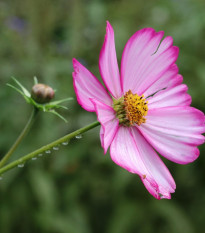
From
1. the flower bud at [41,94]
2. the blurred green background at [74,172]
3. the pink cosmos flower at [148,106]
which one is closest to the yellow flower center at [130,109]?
the pink cosmos flower at [148,106]

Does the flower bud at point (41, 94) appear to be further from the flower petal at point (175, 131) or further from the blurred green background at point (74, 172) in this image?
the blurred green background at point (74, 172)

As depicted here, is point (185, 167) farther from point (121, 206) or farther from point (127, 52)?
point (127, 52)

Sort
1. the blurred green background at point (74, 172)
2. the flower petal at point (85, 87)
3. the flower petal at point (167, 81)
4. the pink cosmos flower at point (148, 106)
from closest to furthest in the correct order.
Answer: the flower petal at point (85, 87)
the pink cosmos flower at point (148, 106)
the flower petal at point (167, 81)
the blurred green background at point (74, 172)

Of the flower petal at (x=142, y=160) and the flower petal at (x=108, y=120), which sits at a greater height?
the flower petal at (x=108, y=120)

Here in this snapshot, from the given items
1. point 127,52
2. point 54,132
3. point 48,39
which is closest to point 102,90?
point 127,52

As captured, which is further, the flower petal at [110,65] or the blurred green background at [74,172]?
the blurred green background at [74,172]

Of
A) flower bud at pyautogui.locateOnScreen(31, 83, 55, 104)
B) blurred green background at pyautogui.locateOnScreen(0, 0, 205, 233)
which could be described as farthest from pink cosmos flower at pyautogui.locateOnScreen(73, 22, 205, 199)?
blurred green background at pyautogui.locateOnScreen(0, 0, 205, 233)

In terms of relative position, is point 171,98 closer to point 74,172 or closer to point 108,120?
point 108,120

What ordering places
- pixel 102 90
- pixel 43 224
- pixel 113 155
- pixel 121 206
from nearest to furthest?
pixel 113 155
pixel 102 90
pixel 43 224
pixel 121 206
